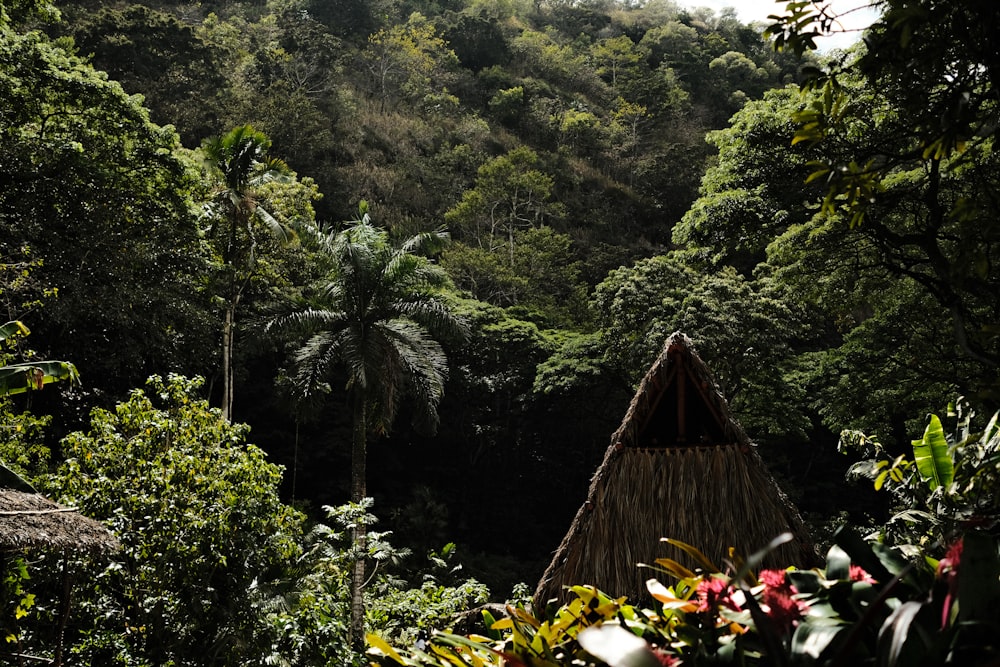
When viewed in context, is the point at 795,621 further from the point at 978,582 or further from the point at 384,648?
the point at 384,648

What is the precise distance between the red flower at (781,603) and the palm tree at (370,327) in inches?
500

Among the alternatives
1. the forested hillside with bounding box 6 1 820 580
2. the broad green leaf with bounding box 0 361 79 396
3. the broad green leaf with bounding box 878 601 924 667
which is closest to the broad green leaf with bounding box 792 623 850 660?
the broad green leaf with bounding box 878 601 924 667

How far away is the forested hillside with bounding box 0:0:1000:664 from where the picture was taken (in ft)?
30.3

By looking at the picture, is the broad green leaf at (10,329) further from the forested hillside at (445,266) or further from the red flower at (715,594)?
the red flower at (715,594)

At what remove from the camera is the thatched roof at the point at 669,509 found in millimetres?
4070

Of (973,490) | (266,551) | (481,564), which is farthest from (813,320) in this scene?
(973,490)

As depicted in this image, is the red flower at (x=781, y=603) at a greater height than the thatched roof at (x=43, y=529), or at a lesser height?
greater

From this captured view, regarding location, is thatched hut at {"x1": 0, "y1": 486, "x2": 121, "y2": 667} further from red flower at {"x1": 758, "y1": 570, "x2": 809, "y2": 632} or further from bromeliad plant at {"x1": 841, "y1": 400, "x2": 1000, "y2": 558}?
red flower at {"x1": 758, "y1": 570, "x2": 809, "y2": 632}

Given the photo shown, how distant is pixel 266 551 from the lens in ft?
26.7

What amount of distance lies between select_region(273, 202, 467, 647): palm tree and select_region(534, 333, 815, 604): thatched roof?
9.75 meters

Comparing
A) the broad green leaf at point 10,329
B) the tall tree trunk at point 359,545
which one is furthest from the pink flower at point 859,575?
the tall tree trunk at point 359,545

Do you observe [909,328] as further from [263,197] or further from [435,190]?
[435,190]

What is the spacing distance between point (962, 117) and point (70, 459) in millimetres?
8203

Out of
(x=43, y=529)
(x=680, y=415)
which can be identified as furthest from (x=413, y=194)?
(x=680, y=415)
